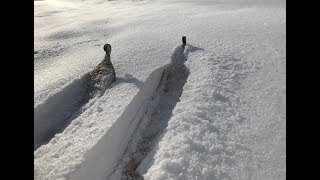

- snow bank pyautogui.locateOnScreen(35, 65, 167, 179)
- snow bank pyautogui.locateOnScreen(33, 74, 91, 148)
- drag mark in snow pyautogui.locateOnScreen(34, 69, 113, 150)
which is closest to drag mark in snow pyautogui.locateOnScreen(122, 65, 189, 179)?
snow bank pyautogui.locateOnScreen(35, 65, 167, 179)

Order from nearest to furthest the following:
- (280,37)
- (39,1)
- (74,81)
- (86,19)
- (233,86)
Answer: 1. (233,86)
2. (74,81)
3. (280,37)
4. (86,19)
5. (39,1)

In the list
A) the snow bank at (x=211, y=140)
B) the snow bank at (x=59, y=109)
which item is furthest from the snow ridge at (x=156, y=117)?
the snow bank at (x=59, y=109)

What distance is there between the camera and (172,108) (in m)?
4.02

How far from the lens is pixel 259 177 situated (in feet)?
9.16

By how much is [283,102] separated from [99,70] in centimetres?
237

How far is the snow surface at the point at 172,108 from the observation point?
2.96m

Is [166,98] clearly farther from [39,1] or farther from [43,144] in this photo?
[39,1]

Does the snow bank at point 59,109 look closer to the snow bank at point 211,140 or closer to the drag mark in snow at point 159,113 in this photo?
the drag mark in snow at point 159,113

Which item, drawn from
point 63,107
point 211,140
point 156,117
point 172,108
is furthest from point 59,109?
point 211,140

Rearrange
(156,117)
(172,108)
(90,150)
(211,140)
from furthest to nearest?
(172,108), (156,117), (211,140), (90,150)

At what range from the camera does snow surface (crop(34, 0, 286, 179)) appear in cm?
296

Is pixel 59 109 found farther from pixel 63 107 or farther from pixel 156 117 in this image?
pixel 156 117

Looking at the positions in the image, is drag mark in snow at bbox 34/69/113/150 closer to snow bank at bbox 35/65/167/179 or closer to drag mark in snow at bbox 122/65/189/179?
snow bank at bbox 35/65/167/179

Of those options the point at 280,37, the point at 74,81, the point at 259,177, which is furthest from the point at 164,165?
the point at 280,37
